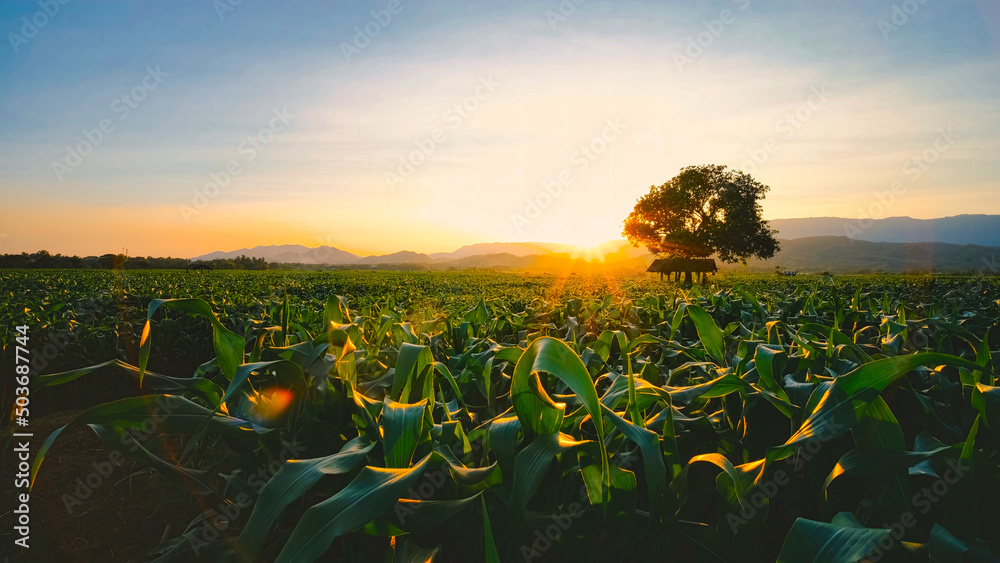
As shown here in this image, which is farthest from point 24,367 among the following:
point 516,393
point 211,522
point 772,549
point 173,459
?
point 772,549

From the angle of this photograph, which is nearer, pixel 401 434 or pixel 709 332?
pixel 401 434

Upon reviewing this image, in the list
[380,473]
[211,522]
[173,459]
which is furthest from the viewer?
[173,459]

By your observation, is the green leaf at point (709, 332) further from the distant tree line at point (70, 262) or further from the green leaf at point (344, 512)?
the distant tree line at point (70, 262)

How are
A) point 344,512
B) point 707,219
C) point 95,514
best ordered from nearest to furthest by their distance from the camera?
point 344,512 < point 95,514 < point 707,219

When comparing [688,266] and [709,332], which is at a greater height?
[709,332]

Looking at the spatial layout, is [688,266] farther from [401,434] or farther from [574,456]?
[401,434]

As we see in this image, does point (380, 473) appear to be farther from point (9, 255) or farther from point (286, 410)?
point (9, 255)

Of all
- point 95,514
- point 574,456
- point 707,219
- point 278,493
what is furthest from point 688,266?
point 278,493

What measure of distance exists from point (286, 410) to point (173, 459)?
2.09 feet

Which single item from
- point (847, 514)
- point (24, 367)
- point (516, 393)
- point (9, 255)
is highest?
point (9, 255)

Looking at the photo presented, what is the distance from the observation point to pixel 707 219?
151 feet

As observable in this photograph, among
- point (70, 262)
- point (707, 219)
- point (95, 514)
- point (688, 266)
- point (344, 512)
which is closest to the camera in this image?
point (344, 512)

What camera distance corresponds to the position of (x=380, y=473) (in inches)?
30.1

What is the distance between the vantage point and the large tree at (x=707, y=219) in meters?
43.8
